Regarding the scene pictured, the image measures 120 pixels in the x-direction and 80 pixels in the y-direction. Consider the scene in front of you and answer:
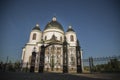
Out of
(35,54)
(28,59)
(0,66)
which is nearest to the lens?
(35,54)

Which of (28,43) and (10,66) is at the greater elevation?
(28,43)

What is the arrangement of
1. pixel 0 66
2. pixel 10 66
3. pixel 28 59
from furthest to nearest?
pixel 28 59
pixel 10 66
pixel 0 66

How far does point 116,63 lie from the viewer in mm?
15688

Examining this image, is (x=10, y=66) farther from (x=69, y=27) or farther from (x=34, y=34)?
(x=69, y=27)

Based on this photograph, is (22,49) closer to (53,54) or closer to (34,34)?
(34,34)

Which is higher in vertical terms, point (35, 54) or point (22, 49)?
point (22, 49)

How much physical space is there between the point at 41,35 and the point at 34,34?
2.61 meters

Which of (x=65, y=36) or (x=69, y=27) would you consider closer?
(x=65, y=36)

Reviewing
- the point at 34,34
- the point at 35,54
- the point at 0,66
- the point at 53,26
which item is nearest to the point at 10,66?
the point at 0,66

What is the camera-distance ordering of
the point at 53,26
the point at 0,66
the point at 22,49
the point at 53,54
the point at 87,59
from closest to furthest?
the point at 87,59
the point at 0,66
the point at 53,54
the point at 53,26
the point at 22,49

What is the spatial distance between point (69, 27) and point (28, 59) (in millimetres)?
19630

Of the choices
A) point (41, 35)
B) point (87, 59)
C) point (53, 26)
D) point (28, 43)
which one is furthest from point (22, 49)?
point (87, 59)

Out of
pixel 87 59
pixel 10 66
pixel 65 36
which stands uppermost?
pixel 65 36

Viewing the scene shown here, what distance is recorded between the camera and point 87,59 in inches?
602
